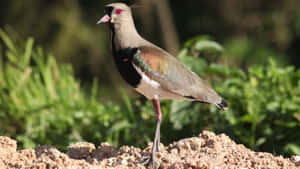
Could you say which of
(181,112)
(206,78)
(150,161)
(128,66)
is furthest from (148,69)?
(206,78)

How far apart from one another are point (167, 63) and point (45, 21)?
6.22 m

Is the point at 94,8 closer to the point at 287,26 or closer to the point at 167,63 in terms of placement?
the point at 287,26

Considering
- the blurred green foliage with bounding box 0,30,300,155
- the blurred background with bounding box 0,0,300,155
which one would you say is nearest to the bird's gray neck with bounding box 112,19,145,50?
the blurred background with bounding box 0,0,300,155

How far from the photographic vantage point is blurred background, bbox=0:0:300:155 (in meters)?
3.68

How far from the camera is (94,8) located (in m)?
9.00

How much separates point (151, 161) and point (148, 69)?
620 millimetres

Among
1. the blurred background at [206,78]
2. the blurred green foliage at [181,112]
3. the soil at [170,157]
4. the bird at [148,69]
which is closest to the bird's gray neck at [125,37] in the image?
the bird at [148,69]

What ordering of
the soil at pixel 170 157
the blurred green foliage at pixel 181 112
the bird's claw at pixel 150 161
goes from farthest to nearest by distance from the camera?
the blurred green foliage at pixel 181 112, the bird's claw at pixel 150 161, the soil at pixel 170 157

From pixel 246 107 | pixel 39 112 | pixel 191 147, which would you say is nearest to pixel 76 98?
pixel 39 112

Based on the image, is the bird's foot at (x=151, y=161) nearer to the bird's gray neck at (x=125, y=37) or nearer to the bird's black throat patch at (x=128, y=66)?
the bird's black throat patch at (x=128, y=66)

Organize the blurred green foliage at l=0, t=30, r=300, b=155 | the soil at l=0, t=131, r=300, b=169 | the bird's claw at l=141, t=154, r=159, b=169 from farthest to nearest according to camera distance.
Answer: the blurred green foliage at l=0, t=30, r=300, b=155
the bird's claw at l=141, t=154, r=159, b=169
the soil at l=0, t=131, r=300, b=169

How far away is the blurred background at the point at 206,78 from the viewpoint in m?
3.68

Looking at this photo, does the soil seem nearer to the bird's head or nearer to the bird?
the bird

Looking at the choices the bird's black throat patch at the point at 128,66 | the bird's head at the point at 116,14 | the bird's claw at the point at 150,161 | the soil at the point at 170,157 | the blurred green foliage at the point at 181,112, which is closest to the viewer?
the soil at the point at 170,157
